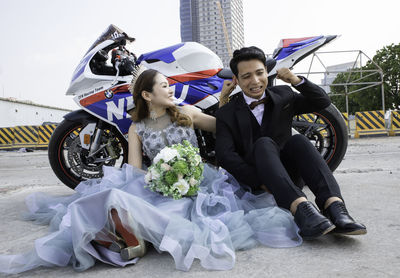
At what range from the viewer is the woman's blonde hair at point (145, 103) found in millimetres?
2480

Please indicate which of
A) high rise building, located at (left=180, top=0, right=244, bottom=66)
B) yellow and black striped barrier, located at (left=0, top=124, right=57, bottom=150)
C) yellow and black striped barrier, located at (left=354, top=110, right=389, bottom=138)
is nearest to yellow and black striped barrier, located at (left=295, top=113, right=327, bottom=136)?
yellow and black striped barrier, located at (left=354, top=110, right=389, bottom=138)

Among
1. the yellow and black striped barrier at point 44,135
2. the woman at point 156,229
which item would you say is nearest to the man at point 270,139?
the woman at point 156,229

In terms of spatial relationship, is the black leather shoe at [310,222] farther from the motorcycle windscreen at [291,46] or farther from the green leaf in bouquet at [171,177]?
the motorcycle windscreen at [291,46]

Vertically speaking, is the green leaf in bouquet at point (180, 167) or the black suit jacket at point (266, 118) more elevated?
the black suit jacket at point (266, 118)

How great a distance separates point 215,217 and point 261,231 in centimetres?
26

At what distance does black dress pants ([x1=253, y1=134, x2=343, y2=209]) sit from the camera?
1731mm

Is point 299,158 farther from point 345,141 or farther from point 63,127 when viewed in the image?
point 63,127

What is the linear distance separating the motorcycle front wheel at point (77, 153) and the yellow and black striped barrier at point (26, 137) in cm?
1269

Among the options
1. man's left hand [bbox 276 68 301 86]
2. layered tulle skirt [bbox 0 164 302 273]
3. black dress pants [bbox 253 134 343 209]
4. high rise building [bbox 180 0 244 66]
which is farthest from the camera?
high rise building [bbox 180 0 244 66]

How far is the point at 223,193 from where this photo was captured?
2.02 metres

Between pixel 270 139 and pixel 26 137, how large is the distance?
15.4 meters

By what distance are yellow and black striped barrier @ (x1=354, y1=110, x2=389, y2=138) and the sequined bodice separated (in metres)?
11.2

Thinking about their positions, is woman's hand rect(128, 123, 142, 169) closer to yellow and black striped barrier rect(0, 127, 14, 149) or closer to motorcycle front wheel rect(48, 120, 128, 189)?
motorcycle front wheel rect(48, 120, 128, 189)

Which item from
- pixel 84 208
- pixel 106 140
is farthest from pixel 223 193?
pixel 106 140
